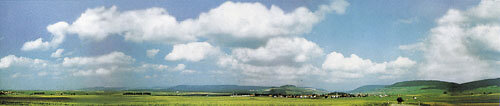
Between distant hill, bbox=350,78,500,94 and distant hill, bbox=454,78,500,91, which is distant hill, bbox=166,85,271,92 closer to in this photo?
distant hill, bbox=350,78,500,94

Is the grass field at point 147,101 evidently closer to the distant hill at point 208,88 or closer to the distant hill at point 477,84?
the distant hill at point 477,84

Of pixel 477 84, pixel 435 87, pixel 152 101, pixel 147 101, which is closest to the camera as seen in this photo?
pixel 147 101

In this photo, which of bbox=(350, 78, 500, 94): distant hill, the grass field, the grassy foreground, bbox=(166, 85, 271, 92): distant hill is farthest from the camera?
bbox=(166, 85, 271, 92): distant hill

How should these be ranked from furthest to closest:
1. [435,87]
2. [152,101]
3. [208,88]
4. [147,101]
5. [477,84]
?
[208,88] < [435,87] < [477,84] < [152,101] < [147,101]

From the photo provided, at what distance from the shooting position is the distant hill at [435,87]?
411 feet

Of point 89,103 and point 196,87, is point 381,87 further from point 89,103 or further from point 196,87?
point 89,103

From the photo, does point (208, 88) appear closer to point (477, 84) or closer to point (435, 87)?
point (435, 87)

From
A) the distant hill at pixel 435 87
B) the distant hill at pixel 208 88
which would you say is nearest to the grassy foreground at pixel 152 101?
the distant hill at pixel 435 87

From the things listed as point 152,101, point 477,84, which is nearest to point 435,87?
point 477,84

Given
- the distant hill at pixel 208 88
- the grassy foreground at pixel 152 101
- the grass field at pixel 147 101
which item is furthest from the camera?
the distant hill at pixel 208 88

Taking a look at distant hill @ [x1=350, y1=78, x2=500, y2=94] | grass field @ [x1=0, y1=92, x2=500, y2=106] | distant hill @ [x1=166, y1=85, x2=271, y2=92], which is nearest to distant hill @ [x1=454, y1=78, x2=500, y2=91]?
distant hill @ [x1=350, y1=78, x2=500, y2=94]

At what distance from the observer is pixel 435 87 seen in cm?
15875

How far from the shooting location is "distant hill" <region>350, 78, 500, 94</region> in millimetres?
125425

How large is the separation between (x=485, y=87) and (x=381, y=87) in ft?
217
